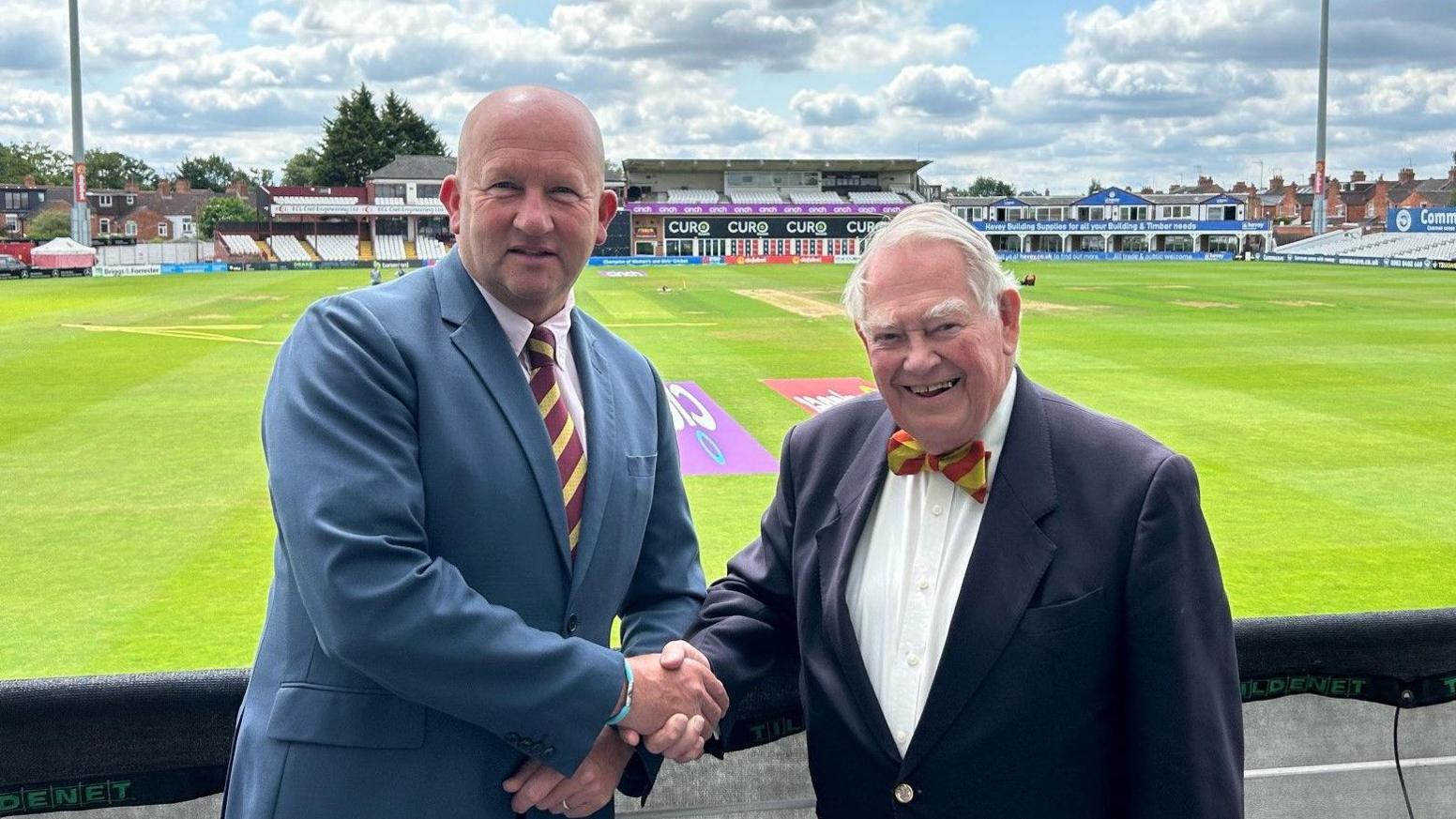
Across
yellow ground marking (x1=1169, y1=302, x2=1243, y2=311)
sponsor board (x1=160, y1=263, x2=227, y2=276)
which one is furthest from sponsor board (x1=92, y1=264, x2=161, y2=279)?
yellow ground marking (x1=1169, y1=302, x2=1243, y2=311)

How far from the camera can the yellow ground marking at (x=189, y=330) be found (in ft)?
78.9

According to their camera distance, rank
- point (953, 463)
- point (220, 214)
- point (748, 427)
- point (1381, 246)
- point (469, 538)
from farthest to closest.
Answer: point (220, 214) → point (1381, 246) → point (748, 427) → point (953, 463) → point (469, 538)

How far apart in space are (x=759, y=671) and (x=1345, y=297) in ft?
113

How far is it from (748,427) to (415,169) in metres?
77.8

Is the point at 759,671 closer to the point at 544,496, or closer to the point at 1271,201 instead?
the point at 544,496

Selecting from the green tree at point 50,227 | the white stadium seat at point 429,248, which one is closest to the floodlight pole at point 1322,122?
the white stadium seat at point 429,248

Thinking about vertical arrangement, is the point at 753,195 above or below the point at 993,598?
above

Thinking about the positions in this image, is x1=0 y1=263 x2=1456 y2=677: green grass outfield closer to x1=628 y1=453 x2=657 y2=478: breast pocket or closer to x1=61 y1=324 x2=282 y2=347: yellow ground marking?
x1=61 y1=324 x2=282 y2=347: yellow ground marking

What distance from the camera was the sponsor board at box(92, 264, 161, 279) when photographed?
5472cm

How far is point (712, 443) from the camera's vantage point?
13.2 metres

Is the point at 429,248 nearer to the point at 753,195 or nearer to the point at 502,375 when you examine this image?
the point at 753,195

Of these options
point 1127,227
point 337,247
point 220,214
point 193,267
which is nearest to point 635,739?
point 193,267

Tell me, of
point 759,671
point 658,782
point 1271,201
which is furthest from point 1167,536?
point 1271,201

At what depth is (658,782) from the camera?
301 centimetres
